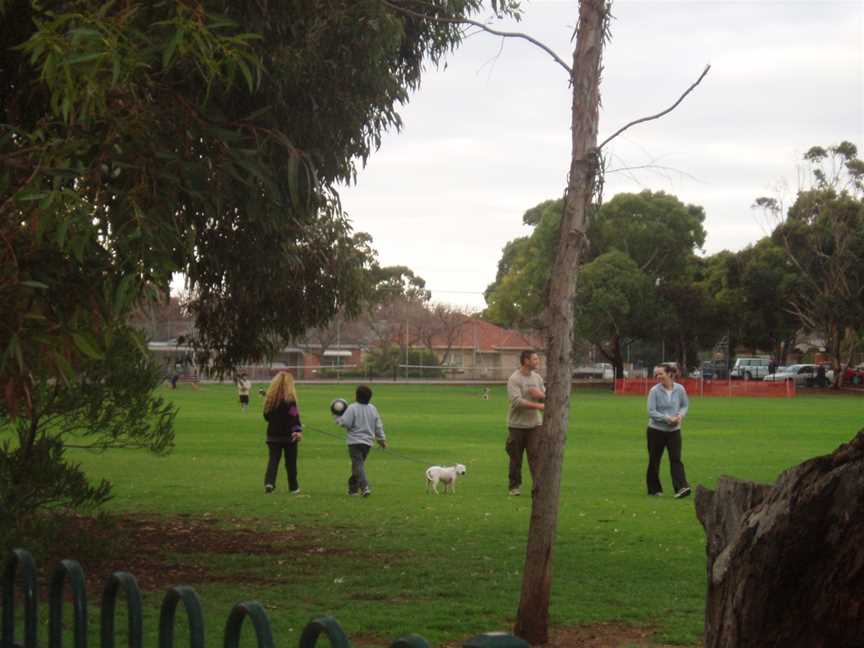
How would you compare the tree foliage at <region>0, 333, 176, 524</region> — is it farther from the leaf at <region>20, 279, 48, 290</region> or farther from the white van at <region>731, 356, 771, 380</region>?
the white van at <region>731, 356, 771, 380</region>

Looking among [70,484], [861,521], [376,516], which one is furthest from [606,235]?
[861,521]

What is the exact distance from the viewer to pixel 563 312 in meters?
8.68

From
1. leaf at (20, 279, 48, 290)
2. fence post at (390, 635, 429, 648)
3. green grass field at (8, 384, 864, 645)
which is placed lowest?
green grass field at (8, 384, 864, 645)

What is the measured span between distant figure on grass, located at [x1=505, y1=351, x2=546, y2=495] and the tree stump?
569 inches

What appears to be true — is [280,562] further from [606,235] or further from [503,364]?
[503,364]

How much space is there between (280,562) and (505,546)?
244 cm

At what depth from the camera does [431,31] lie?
1162 centimetres

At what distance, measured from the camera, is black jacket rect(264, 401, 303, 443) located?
1906cm

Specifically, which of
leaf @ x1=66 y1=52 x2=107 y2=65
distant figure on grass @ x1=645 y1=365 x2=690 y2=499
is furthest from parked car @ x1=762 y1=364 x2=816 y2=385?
leaf @ x1=66 y1=52 x2=107 y2=65

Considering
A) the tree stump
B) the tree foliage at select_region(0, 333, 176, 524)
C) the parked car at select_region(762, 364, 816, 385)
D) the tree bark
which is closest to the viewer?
the tree stump

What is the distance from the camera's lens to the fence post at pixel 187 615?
10.2 ft

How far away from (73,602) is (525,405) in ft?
46.6

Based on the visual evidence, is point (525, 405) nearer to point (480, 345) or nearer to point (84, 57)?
point (84, 57)

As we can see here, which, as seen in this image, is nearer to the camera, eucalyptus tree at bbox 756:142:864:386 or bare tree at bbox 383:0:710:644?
bare tree at bbox 383:0:710:644
